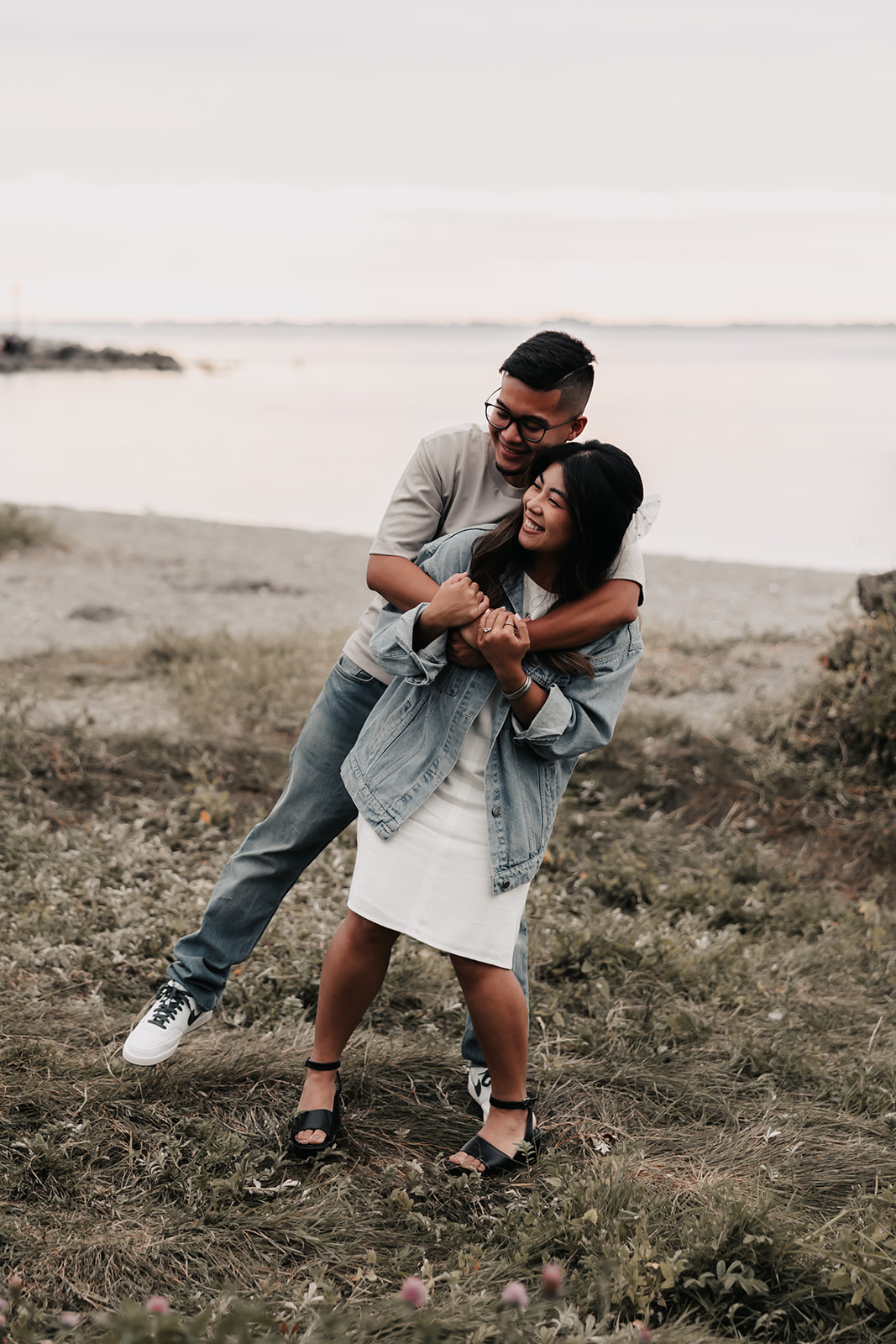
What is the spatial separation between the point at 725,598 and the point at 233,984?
28.4ft

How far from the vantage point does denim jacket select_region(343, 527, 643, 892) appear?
112 inches

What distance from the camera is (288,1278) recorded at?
2.60 metres

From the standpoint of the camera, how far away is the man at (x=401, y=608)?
287 centimetres

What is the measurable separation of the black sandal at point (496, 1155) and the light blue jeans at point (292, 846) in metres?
0.34

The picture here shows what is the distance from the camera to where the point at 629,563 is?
2.88 meters

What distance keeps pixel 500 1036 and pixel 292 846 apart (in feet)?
2.64

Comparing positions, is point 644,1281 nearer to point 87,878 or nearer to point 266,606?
point 87,878

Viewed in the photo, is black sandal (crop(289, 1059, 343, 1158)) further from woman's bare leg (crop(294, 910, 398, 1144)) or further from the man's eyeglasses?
the man's eyeglasses

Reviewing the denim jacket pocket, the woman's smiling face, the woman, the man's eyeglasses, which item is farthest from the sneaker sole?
the man's eyeglasses

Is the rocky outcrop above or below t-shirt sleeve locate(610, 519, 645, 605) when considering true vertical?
below

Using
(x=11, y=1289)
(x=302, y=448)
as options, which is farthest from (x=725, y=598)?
(x=302, y=448)

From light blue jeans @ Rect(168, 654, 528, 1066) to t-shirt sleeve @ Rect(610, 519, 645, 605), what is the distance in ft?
2.56

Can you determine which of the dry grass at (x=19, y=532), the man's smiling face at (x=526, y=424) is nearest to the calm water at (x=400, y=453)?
the man's smiling face at (x=526, y=424)

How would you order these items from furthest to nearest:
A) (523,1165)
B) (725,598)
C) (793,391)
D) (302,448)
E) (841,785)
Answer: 1. (793,391)
2. (302,448)
3. (725,598)
4. (841,785)
5. (523,1165)
